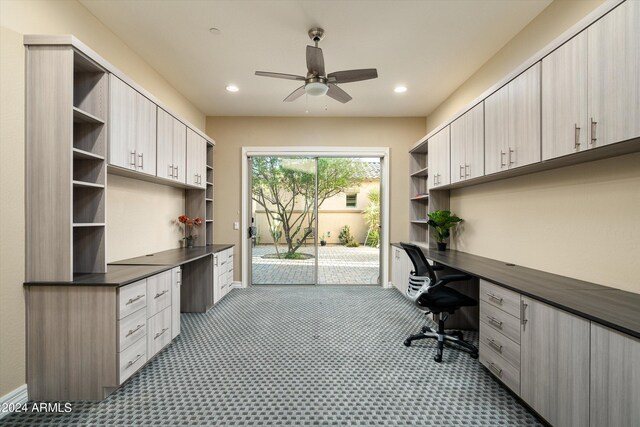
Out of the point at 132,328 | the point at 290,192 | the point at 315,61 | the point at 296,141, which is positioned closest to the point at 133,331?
the point at 132,328

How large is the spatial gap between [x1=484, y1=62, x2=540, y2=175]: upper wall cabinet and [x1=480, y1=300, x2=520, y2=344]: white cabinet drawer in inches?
46.1

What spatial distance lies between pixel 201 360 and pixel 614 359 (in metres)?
2.83

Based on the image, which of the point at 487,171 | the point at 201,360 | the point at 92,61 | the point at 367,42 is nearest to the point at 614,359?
the point at 487,171

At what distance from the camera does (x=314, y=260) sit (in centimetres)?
543

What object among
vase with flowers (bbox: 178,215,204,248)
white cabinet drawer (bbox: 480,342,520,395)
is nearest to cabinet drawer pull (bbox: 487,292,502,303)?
white cabinet drawer (bbox: 480,342,520,395)

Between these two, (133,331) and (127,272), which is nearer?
(133,331)

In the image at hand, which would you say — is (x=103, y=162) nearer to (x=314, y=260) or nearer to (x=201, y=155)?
(x=201, y=155)

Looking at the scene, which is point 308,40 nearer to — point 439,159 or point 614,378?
point 439,159

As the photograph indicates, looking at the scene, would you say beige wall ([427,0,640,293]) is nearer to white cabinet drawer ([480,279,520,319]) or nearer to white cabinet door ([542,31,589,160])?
white cabinet door ([542,31,589,160])

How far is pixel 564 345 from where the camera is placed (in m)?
1.59

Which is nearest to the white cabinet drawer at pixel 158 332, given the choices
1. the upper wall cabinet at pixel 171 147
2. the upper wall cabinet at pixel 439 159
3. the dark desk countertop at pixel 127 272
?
the dark desk countertop at pixel 127 272

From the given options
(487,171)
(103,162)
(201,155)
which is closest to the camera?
(103,162)

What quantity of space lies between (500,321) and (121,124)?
3.43 metres

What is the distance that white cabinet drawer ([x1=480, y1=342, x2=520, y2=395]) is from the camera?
197 centimetres
